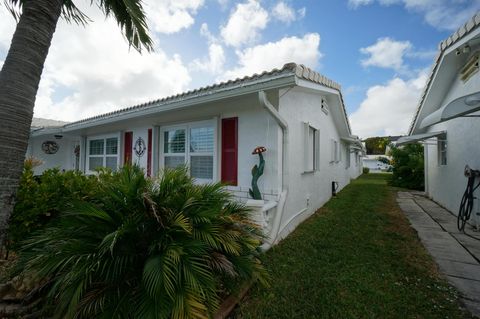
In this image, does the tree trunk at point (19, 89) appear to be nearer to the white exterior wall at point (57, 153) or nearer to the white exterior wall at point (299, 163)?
the white exterior wall at point (299, 163)

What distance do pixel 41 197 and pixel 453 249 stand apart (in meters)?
7.77

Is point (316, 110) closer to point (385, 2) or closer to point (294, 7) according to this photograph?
point (294, 7)

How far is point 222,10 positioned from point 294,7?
8.20 ft

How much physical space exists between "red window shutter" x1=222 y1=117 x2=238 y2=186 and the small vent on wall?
642 centimetres

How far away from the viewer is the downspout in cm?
438

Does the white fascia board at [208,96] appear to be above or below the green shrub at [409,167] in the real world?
above

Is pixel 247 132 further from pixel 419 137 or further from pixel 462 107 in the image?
pixel 419 137

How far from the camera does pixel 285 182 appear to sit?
5.34 meters

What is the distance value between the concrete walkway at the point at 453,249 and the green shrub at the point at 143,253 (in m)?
3.02

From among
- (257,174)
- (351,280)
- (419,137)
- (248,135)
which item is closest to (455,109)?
(351,280)

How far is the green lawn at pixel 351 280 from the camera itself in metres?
2.81

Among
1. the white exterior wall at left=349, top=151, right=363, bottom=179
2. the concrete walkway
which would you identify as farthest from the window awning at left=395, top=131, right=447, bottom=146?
the white exterior wall at left=349, top=151, right=363, bottom=179

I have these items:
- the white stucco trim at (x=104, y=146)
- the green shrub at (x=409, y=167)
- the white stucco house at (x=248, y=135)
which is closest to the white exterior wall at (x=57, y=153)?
the white stucco trim at (x=104, y=146)

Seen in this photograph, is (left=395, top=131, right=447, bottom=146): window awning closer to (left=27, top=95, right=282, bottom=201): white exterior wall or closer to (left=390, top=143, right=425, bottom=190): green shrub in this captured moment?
(left=27, top=95, right=282, bottom=201): white exterior wall
